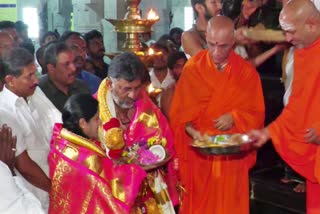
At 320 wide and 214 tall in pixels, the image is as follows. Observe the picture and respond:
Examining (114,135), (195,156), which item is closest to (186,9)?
(195,156)

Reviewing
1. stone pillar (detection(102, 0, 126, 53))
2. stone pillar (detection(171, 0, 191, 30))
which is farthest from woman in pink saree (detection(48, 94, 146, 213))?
stone pillar (detection(171, 0, 191, 30))

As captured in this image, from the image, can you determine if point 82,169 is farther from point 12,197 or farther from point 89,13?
point 89,13

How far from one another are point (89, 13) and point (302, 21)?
756 cm

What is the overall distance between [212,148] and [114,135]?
0.73 meters

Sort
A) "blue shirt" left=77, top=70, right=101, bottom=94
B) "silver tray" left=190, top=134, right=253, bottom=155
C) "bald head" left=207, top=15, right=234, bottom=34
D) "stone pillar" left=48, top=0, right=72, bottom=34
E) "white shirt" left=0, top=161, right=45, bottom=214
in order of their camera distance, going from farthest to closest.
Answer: "stone pillar" left=48, top=0, right=72, bottom=34, "blue shirt" left=77, top=70, right=101, bottom=94, "bald head" left=207, top=15, right=234, bottom=34, "silver tray" left=190, top=134, right=253, bottom=155, "white shirt" left=0, top=161, right=45, bottom=214

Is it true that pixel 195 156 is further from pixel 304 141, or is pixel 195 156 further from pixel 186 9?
pixel 186 9

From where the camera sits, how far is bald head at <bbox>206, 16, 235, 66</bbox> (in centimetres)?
404

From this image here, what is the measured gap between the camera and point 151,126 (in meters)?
3.74

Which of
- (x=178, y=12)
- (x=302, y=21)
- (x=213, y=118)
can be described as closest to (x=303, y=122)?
(x=302, y=21)

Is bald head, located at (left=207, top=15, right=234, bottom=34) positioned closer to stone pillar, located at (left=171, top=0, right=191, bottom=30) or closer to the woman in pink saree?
the woman in pink saree

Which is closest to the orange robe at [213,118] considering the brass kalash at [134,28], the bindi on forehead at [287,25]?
the bindi on forehead at [287,25]

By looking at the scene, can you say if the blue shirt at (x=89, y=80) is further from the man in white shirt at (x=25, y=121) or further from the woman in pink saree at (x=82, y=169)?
the woman in pink saree at (x=82, y=169)

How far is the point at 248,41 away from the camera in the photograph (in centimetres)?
454

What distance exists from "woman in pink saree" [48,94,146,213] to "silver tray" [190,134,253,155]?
79 centimetres
